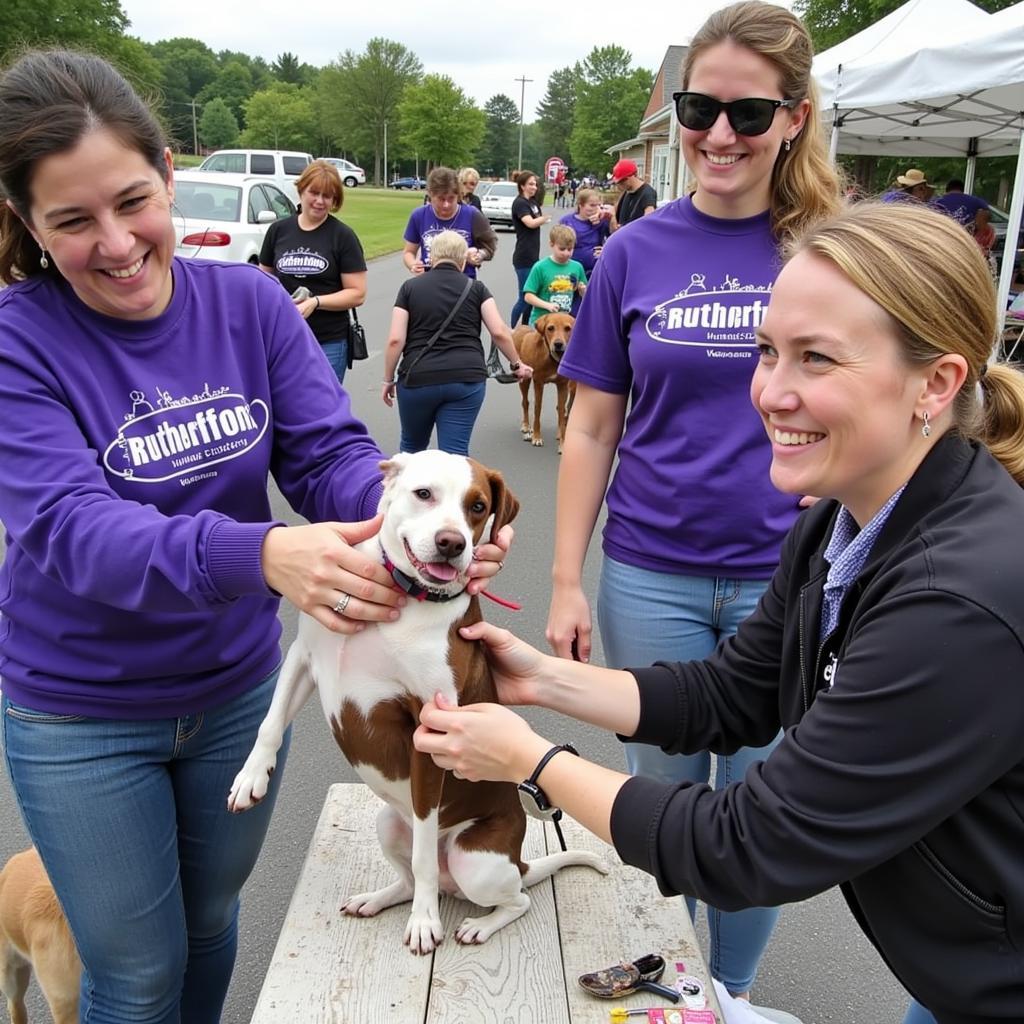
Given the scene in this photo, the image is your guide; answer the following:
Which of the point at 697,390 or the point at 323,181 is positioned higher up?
the point at 323,181

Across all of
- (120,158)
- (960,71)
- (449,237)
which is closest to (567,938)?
(120,158)

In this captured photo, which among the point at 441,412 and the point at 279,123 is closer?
the point at 441,412

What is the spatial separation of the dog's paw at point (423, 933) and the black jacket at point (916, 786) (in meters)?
0.85

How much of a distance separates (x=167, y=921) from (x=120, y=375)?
3.68 feet

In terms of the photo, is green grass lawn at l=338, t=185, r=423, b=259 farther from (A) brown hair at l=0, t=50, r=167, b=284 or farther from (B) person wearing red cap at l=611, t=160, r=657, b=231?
(A) brown hair at l=0, t=50, r=167, b=284

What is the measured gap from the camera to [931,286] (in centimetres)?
149

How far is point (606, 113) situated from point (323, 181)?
8972 centimetres

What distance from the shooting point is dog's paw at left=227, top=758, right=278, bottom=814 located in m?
2.10

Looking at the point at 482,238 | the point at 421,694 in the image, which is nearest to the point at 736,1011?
the point at 421,694

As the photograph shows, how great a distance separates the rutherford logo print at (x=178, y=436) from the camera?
1.87 meters

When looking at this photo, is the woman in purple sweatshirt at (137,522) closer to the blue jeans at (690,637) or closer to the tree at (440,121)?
the blue jeans at (690,637)

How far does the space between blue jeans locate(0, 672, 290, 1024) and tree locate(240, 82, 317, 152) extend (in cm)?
9386

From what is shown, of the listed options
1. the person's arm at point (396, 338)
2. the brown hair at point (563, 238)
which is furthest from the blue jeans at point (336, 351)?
the brown hair at point (563, 238)

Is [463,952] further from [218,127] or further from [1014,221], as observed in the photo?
[218,127]
